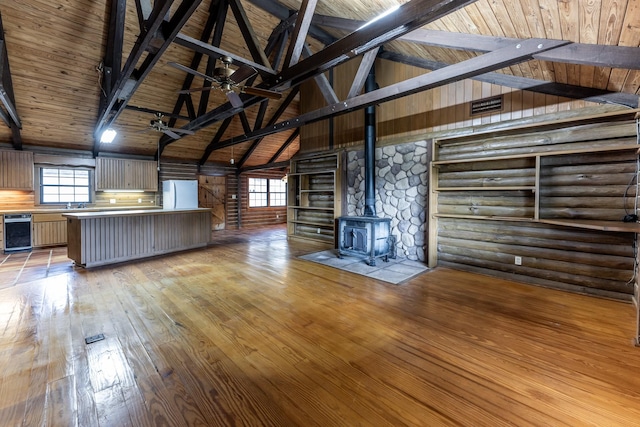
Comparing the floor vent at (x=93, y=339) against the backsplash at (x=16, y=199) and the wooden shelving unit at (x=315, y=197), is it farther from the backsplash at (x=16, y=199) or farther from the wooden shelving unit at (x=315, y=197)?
the backsplash at (x=16, y=199)

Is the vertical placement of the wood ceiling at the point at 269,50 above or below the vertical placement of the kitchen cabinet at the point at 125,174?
above

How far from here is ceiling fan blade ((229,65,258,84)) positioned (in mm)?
3439

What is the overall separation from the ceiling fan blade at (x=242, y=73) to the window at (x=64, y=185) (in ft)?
23.7

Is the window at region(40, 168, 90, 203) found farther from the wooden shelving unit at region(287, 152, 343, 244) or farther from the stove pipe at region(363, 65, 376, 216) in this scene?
the stove pipe at region(363, 65, 376, 216)

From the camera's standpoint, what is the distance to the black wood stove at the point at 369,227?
498 centimetres

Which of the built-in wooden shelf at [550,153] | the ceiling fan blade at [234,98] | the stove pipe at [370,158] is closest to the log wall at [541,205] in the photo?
the built-in wooden shelf at [550,153]

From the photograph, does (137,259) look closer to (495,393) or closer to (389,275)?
(389,275)

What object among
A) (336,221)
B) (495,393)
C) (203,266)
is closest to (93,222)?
(203,266)

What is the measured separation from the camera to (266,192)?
1236 cm

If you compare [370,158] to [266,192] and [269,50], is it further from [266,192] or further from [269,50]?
[266,192]

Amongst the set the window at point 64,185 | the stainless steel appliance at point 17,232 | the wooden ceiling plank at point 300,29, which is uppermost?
the wooden ceiling plank at point 300,29

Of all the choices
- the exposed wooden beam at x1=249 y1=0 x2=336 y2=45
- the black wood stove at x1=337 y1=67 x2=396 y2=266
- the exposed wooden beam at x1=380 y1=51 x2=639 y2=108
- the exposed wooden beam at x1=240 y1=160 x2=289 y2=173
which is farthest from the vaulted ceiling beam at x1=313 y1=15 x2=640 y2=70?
the exposed wooden beam at x1=240 y1=160 x2=289 y2=173

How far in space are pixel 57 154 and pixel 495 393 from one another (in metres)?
10.5

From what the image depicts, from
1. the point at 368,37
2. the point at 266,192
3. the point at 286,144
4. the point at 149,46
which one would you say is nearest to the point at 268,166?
the point at 286,144
